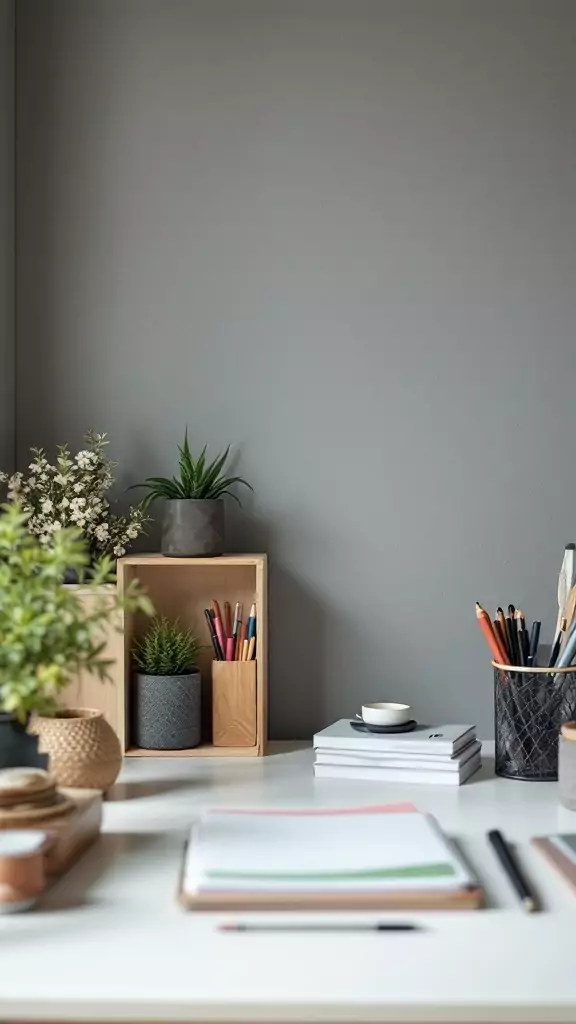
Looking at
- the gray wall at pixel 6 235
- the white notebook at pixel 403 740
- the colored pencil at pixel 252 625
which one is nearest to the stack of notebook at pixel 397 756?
the white notebook at pixel 403 740

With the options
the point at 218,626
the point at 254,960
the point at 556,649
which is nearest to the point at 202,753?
A: the point at 218,626

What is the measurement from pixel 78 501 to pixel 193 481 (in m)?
0.17

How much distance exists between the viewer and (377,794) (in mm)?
1361

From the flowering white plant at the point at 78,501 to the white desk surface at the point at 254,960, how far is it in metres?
0.61

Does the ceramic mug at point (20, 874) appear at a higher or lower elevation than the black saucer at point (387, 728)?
lower

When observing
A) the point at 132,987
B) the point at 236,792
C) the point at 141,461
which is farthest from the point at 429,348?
the point at 132,987

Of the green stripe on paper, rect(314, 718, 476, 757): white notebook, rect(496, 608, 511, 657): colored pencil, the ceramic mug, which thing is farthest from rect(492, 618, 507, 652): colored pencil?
the ceramic mug

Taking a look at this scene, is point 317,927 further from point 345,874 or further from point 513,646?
point 513,646

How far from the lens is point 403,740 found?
1437 mm

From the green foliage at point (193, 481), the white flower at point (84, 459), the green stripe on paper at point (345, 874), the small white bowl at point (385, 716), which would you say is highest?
the white flower at point (84, 459)

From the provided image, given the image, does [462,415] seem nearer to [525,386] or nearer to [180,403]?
[525,386]

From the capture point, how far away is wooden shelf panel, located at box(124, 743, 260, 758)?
159cm

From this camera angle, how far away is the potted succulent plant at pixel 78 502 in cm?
164

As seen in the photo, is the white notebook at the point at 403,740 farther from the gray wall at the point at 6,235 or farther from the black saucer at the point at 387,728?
the gray wall at the point at 6,235
